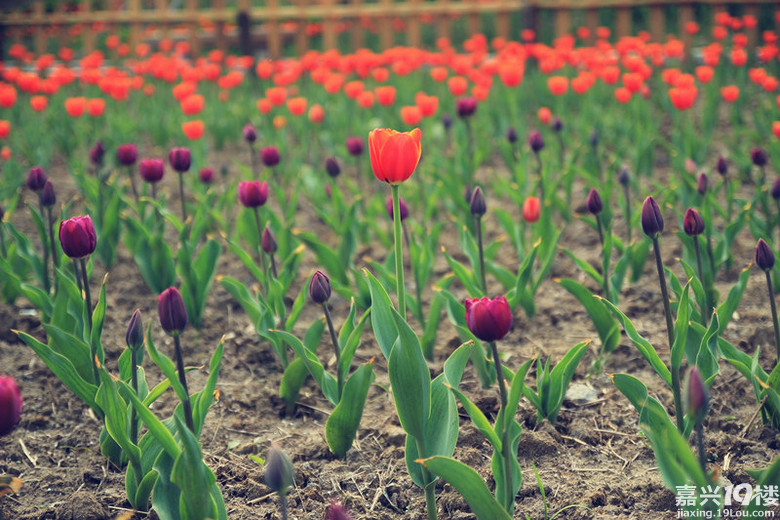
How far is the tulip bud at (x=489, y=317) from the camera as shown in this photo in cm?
139

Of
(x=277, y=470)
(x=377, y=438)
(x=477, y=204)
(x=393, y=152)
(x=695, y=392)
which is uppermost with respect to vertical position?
(x=393, y=152)

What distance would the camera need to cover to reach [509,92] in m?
5.80

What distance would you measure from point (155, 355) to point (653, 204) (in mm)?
1231

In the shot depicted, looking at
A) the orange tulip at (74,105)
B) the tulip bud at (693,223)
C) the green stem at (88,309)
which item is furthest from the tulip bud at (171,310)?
the orange tulip at (74,105)

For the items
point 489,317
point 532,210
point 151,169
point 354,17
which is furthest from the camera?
point 354,17

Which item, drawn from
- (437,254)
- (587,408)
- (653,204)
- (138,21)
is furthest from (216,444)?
(138,21)

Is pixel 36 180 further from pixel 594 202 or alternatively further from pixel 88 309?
pixel 594 202

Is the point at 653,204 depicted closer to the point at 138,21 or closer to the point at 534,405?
the point at 534,405

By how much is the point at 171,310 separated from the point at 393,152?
23.5 inches

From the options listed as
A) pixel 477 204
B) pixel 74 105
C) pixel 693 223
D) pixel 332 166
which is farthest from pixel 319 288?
pixel 74 105

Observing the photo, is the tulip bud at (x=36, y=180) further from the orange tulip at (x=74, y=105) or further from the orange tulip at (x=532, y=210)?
the orange tulip at (x=74, y=105)

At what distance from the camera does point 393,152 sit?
1.60m

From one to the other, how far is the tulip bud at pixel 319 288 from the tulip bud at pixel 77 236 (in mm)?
535

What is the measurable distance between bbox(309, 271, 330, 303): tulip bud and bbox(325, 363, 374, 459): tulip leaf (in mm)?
198
